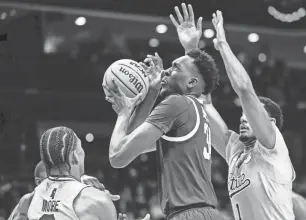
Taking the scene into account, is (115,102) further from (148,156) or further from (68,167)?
(148,156)

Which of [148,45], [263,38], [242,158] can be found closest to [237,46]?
[263,38]

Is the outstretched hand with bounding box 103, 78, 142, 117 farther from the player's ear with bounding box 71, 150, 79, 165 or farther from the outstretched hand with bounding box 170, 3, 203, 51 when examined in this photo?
the outstretched hand with bounding box 170, 3, 203, 51

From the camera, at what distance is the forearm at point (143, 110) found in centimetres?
454

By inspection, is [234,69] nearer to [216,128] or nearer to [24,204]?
[216,128]

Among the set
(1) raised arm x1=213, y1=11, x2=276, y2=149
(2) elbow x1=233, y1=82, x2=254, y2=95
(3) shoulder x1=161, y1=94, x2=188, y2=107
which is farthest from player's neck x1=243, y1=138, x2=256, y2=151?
(3) shoulder x1=161, y1=94, x2=188, y2=107

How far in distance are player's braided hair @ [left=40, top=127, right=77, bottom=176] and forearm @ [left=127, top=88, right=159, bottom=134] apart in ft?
2.23

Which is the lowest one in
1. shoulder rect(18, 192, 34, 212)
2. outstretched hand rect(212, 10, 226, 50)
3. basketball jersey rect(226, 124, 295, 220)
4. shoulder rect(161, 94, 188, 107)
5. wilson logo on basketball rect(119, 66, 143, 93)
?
basketball jersey rect(226, 124, 295, 220)

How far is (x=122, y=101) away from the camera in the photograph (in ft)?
14.2

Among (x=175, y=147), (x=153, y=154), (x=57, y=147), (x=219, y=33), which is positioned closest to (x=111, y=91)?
(x=175, y=147)

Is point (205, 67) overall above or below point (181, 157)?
above

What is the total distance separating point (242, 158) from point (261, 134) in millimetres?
517

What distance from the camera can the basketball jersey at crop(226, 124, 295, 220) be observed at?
506 centimetres

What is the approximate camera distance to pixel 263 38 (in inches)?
544

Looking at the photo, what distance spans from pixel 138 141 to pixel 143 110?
50 centimetres
